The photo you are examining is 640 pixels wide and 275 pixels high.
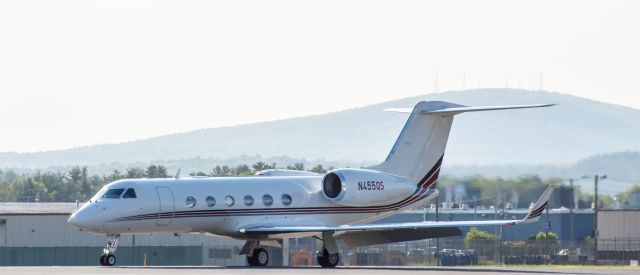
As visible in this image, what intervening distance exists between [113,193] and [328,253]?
6715 mm

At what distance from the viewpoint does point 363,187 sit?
159ft

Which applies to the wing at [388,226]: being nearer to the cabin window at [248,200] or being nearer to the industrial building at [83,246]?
the cabin window at [248,200]

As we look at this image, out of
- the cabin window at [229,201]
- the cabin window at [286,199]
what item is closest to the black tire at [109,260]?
the cabin window at [229,201]

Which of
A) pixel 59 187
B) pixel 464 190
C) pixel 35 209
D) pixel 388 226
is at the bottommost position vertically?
pixel 388 226

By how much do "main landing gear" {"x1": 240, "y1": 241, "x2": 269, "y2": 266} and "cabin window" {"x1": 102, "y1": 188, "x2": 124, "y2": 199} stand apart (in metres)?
4.57

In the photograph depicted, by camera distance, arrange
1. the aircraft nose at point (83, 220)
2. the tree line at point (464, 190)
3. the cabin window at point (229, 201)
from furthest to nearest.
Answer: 1. the tree line at point (464, 190)
2. the cabin window at point (229, 201)
3. the aircraft nose at point (83, 220)

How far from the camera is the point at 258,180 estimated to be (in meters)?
48.2

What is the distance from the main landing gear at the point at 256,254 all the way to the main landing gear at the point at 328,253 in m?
1.97

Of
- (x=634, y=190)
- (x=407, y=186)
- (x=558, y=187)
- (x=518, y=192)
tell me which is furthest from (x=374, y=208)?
(x=634, y=190)

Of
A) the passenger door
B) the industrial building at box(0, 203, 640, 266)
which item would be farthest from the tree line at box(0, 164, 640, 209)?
the passenger door

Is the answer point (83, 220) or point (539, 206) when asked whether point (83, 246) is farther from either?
point (539, 206)

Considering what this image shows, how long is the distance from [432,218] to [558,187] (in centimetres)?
1888

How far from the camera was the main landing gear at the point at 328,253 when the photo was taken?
46.4 m

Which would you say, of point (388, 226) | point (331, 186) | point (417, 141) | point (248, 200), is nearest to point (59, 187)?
point (417, 141)
